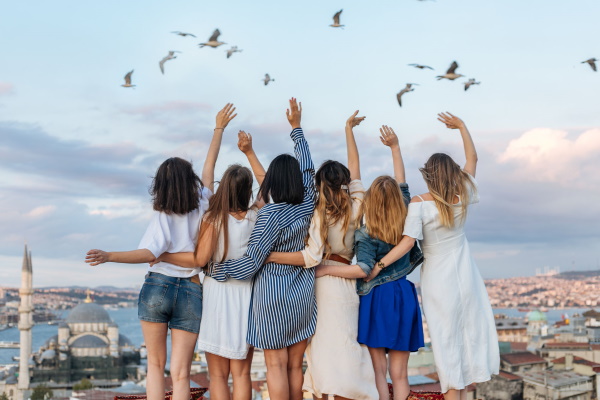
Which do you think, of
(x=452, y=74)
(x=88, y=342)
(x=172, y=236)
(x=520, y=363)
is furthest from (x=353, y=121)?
(x=88, y=342)

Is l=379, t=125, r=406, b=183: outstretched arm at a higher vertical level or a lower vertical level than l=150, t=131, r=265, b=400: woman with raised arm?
higher

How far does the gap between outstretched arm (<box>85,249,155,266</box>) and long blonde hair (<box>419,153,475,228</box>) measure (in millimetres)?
1318

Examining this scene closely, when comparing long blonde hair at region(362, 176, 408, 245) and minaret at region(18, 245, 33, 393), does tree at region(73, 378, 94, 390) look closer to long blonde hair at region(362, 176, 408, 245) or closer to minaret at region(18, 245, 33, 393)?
minaret at region(18, 245, 33, 393)

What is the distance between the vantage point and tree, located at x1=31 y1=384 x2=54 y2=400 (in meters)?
33.7

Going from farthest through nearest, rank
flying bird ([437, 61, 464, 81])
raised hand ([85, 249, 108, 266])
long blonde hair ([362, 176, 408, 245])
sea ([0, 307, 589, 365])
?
sea ([0, 307, 589, 365]) < flying bird ([437, 61, 464, 81]) < long blonde hair ([362, 176, 408, 245]) < raised hand ([85, 249, 108, 266])

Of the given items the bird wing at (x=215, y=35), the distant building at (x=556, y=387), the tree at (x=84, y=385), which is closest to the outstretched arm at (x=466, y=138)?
the bird wing at (x=215, y=35)

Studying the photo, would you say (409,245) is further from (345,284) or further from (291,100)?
(291,100)

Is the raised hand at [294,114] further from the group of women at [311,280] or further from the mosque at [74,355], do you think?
the mosque at [74,355]

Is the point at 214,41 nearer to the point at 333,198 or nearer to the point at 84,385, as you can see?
the point at 333,198

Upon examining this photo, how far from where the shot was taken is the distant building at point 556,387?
24375mm

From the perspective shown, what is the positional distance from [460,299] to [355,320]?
0.50m

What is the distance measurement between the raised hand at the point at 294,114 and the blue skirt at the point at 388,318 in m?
0.90

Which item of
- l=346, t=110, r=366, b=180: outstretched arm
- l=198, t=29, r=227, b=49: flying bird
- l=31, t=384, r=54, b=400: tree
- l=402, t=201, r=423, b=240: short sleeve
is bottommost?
l=31, t=384, r=54, b=400: tree

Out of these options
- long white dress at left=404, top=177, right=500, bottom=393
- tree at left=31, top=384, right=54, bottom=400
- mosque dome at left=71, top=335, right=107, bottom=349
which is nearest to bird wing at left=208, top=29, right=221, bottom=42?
long white dress at left=404, top=177, right=500, bottom=393
